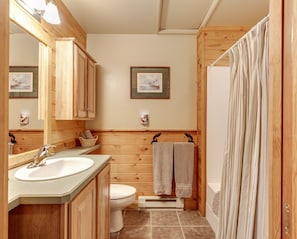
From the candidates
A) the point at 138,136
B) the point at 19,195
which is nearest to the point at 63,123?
the point at 138,136

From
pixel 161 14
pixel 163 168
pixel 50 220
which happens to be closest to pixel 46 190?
pixel 50 220

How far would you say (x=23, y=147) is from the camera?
5.84 feet

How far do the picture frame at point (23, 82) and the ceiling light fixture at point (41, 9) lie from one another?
0.40 metres

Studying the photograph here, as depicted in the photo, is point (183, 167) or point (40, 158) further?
point (183, 167)

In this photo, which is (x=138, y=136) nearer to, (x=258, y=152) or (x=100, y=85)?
(x=100, y=85)

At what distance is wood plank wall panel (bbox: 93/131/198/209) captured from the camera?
322cm

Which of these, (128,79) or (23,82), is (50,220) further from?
(128,79)

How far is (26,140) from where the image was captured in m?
1.84

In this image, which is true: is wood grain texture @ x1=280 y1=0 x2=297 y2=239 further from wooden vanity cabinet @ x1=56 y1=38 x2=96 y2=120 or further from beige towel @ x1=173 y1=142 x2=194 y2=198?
beige towel @ x1=173 y1=142 x2=194 y2=198

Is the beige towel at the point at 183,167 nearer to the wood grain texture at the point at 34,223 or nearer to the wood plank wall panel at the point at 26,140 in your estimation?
the wood plank wall panel at the point at 26,140

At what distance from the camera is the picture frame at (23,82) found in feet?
5.43

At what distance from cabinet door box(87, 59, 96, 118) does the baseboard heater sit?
127cm

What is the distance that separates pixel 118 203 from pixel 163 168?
81 centimetres

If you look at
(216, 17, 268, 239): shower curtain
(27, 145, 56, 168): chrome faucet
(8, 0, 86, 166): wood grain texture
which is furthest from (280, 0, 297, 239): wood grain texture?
(8, 0, 86, 166): wood grain texture
